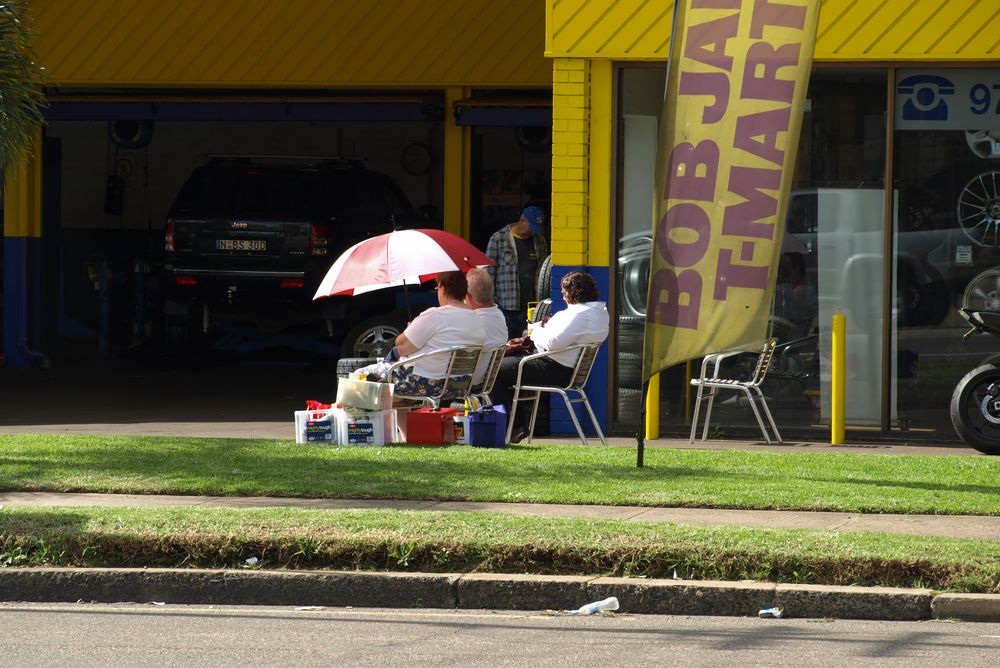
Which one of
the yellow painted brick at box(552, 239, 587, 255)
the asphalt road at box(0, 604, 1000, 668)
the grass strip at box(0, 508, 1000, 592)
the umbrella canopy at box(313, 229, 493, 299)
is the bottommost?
the asphalt road at box(0, 604, 1000, 668)

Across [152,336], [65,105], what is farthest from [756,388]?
[152,336]

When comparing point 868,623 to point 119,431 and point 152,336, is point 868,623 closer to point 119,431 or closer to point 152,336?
point 119,431

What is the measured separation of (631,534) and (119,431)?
6740mm

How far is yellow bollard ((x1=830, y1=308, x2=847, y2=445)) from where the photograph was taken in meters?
12.9

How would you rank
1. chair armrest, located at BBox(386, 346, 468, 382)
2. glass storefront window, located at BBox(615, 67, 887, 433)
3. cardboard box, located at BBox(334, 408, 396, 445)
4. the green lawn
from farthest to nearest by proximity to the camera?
glass storefront window, located at BBox(615, 67, 887, 433)
chair armrest, located at BBox(386, 346, 468, 382)
cardboard box, located at BBox(334, 408, 396, 445)
the green lawn

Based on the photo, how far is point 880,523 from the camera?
8352mm

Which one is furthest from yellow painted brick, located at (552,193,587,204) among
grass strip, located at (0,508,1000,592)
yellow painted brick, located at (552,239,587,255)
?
grass strip, located at (0,508,1000,592)

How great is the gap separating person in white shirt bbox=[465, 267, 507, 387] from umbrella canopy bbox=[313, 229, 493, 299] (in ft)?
0.50

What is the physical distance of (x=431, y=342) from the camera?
1162 centimetres

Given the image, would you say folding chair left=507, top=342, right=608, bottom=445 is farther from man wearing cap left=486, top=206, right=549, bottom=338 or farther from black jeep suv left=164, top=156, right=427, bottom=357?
black jeep suv left=164, top=156, right=427, bottom=357

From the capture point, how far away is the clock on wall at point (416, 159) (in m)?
24.2

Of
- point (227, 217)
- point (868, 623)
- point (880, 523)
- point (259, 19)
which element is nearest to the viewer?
point (868, 623)

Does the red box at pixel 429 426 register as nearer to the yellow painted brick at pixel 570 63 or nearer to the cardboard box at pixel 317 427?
the cardboard box at pixel 317 427

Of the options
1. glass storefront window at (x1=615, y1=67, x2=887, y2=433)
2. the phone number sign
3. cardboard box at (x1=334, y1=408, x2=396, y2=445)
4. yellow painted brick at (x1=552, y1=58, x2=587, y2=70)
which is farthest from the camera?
yellow painted brick at (x1=552, y1=58, x2=587, y2=70)
